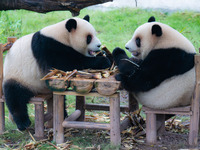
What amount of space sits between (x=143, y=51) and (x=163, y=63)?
0.42m

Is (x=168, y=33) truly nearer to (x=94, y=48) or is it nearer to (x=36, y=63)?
(x=94, y=48)

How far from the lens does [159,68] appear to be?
3.68 meters

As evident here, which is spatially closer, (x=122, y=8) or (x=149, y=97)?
(x=149, y=97)

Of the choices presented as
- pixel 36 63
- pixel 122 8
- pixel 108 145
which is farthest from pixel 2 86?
pixel 122 8

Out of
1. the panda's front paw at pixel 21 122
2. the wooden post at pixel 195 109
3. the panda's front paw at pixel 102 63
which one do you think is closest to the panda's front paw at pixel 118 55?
the panda's front paw at pixel 102 63

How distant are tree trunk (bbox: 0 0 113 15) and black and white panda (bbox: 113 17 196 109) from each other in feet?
2.92

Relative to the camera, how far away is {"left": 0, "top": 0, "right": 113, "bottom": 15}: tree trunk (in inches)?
148

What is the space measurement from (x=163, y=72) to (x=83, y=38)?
1.24 meters

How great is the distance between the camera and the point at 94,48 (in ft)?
13.6

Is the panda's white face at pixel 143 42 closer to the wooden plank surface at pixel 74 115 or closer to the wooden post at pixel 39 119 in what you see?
the wooden plank surface at pixel 74 115

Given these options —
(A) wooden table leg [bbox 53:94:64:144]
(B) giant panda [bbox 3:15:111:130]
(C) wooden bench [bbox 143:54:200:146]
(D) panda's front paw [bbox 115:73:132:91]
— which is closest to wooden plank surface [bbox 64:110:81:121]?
(A) wooden table leg [bbox 53:94:64:144]

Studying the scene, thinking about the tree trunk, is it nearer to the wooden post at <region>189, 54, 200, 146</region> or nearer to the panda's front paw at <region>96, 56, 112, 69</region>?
the panda's front paw at <region>96, 56, 112, 69</region>

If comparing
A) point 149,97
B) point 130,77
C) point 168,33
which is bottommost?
point 149,97

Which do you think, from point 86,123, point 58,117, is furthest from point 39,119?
point 86,123
